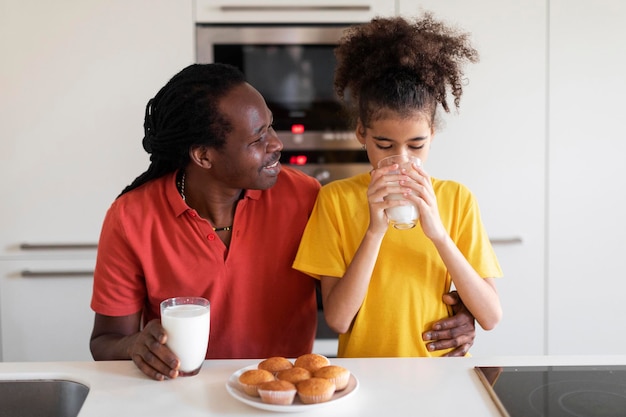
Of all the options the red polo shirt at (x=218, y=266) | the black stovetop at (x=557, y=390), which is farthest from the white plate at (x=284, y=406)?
the red polo shirt at (x=218, y=266)

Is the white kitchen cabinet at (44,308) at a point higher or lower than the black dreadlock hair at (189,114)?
lower

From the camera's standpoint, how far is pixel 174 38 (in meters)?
2.57

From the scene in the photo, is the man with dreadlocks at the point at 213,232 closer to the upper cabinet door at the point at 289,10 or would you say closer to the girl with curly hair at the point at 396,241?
the girl with curly hair at the point at 396,241

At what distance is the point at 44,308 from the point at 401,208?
1.78m

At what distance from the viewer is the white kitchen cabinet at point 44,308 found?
2598mm

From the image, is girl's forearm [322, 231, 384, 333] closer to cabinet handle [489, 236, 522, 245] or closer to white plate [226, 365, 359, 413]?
white plate [226, 365, 359, 413]

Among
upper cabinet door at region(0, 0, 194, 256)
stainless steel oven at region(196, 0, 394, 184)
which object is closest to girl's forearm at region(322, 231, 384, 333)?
stainless steel oven at region(196, 0, 394, 184)

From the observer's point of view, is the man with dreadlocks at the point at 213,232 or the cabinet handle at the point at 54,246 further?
the cabinet handle at the point at 54,246

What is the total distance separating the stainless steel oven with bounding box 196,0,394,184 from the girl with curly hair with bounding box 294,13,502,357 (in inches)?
42.2

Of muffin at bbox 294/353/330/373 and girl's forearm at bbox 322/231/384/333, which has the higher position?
girl's forearm at bbox 322/231/384/333

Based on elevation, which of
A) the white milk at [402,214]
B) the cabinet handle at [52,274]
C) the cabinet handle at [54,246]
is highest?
the white milk at [402,214]

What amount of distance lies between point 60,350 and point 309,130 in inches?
49.3

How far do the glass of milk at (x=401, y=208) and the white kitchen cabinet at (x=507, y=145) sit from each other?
52.5 inches

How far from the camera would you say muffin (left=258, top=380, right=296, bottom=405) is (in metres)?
1.03
